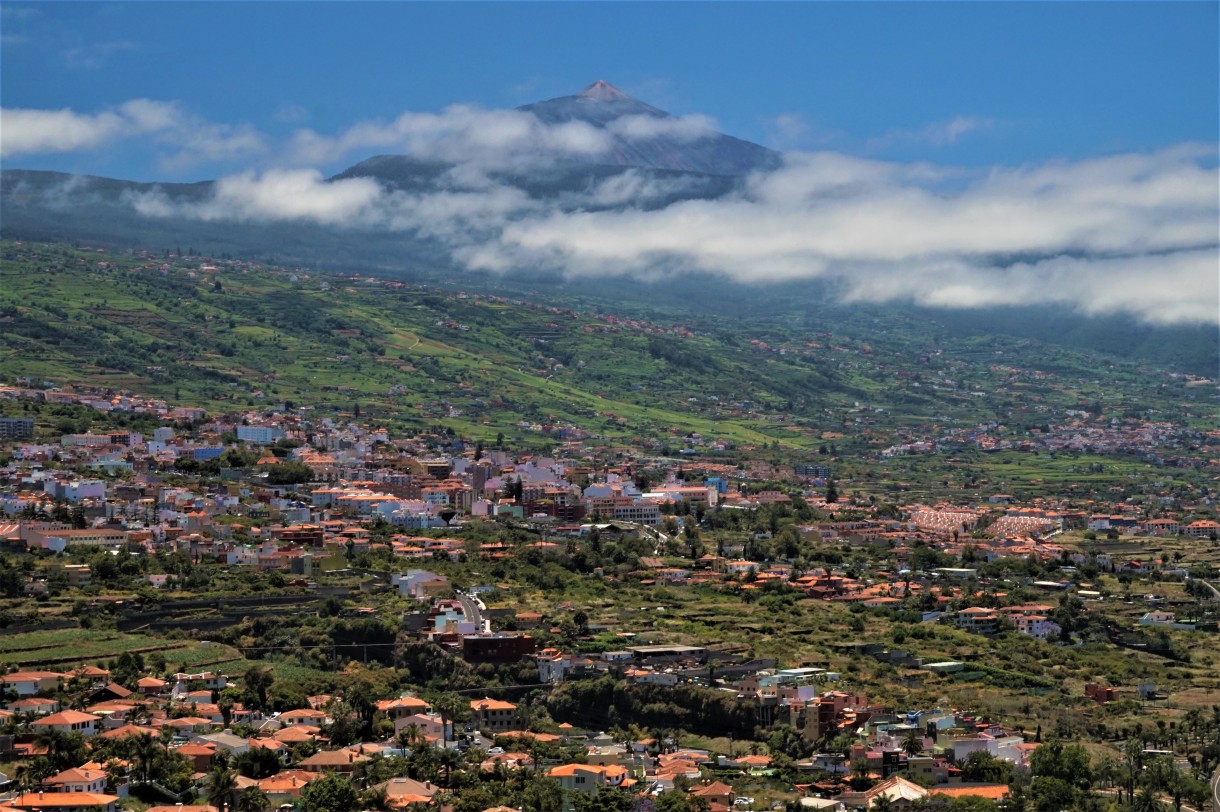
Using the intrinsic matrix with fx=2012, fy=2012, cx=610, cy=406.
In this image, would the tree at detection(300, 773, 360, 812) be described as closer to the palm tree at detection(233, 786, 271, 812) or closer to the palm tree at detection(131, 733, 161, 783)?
the palm tree at detection(233, 786, 271, 812)

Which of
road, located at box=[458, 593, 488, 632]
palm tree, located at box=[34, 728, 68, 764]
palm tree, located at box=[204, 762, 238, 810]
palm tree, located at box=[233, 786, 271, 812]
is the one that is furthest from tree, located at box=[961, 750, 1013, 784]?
palm tree, located at box=[34, 728, 68, 764]

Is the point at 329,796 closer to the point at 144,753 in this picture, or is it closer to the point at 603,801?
the point at 144,753

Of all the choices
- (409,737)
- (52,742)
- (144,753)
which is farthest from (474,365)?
(144,753)

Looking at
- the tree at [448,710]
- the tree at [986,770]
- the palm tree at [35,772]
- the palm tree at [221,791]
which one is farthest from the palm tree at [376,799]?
the tree at [986,770]

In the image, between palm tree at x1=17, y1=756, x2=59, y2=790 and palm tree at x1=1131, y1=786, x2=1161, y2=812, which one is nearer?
palm tree at x1=17, y1=756, x2=59, y2=790

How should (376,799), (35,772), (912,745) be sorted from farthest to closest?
(912,745) → (35,772) → (376,799)

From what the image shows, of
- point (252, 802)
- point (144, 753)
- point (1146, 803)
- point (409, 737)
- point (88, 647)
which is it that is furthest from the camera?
point (88, 647)

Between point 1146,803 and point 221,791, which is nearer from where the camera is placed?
point 221,791
